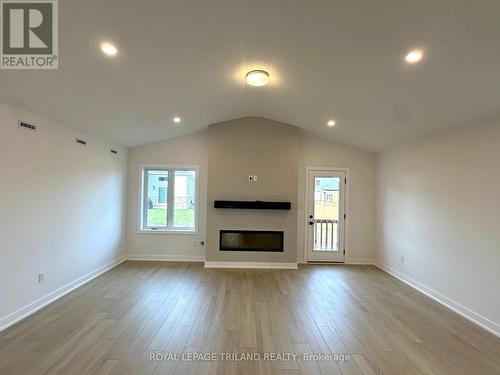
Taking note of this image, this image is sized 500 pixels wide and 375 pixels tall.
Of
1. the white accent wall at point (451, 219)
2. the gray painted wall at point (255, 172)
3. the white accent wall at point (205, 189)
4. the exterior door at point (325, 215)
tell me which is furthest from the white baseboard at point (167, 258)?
the white accent wall at point (451, 219)

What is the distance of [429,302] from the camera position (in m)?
3.71

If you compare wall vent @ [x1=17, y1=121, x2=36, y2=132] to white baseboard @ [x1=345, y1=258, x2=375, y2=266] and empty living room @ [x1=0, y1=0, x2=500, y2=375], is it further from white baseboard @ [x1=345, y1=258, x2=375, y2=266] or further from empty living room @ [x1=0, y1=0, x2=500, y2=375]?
white baseboard @ [x1=345, y1=258, x2=375, y2=266]

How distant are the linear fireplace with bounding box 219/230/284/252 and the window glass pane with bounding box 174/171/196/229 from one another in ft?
3.22

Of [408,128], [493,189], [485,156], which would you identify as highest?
[408,128]

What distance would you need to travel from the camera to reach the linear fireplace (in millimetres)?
5305

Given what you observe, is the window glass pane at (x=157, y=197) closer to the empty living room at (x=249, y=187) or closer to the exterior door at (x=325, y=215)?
the empty living room at (x=249, y=187)

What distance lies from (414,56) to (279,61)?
133cm

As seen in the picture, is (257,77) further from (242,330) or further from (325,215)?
(325,215)

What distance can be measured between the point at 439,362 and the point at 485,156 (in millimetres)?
2443

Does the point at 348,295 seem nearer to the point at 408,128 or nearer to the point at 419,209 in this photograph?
the point at 419,209

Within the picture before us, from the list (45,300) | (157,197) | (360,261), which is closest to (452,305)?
(360,261)

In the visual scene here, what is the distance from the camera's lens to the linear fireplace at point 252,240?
209 inches

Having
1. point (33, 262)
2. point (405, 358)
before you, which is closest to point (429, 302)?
point (405, 358)

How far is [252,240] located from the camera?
5324 mm
